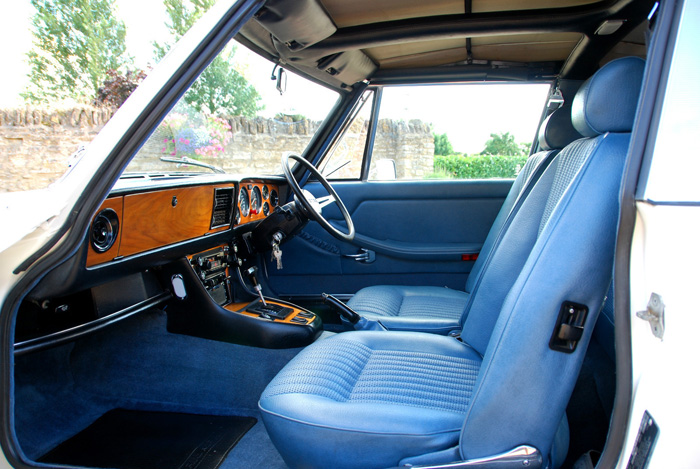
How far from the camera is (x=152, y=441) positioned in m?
1.71

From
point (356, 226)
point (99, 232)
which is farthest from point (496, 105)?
point (99, 232)

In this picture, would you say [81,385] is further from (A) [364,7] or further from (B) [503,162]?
(B) [503,162]

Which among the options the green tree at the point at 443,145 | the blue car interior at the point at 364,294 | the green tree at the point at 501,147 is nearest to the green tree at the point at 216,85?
the blue car interior at the point at 364,294

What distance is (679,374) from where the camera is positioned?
0.71 meters

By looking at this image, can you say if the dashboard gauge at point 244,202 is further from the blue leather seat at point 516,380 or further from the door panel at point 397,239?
the blue leather seat at point 516,380

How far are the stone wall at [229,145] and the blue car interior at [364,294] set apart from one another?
7 centimetres

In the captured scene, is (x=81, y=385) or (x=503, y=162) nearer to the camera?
(x=81, y=385)

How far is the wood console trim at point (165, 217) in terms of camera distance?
1444 millimetres

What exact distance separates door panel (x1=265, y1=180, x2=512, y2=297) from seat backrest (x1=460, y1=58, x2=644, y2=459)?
5.97ft

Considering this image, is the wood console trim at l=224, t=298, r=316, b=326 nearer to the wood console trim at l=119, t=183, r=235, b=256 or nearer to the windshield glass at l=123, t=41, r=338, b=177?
the wood console trim at l=119, t=183, r=235, b=256

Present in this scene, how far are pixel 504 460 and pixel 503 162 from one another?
2252mm

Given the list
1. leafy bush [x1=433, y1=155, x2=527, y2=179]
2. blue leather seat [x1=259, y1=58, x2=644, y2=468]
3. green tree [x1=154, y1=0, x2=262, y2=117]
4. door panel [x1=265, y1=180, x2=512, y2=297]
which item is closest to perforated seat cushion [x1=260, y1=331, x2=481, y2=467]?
blue leather seat [x1=259, y1=58, x2=644, y2=468]

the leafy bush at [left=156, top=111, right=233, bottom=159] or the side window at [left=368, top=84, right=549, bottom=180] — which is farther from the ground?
the side window at [left=368, top=84, right=549, bottom=180]

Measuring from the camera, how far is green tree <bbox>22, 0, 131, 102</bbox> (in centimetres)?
264
